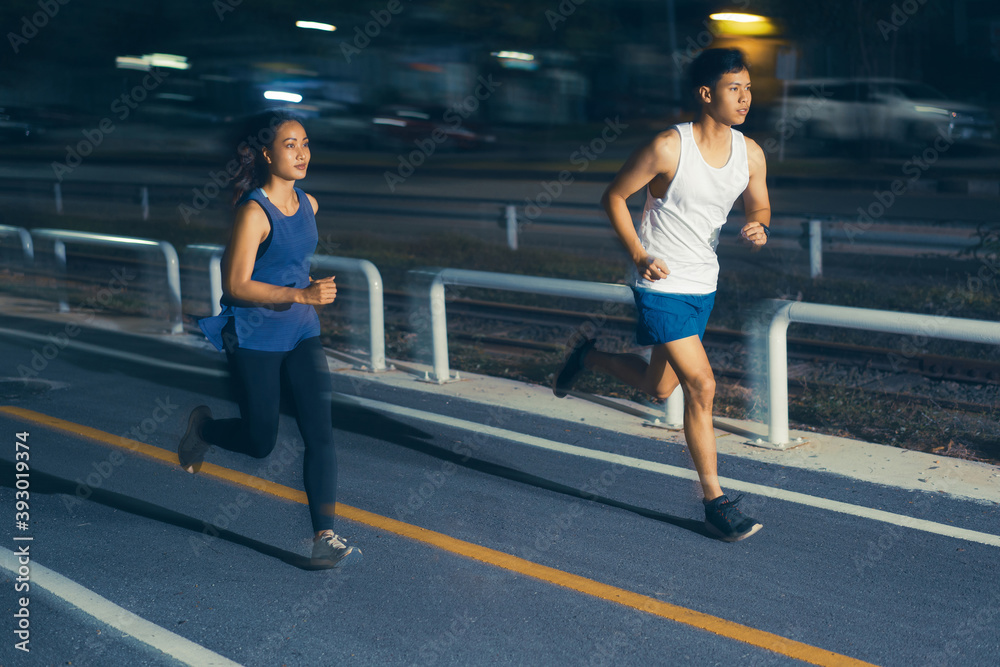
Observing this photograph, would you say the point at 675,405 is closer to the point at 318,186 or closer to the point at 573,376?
the point at 573,376

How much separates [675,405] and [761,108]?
734 inches

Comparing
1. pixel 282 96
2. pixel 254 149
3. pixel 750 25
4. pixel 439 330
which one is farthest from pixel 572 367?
pixel 282 96

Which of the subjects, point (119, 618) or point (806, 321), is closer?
point (119, 618)

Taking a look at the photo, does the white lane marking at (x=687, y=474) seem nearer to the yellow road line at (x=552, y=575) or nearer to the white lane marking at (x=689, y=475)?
the white lane marking at (x=689, y=475)

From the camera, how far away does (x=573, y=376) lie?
530cm

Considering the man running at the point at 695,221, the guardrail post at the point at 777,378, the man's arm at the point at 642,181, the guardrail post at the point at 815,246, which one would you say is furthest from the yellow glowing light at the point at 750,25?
the man's arm at the point at 642,181

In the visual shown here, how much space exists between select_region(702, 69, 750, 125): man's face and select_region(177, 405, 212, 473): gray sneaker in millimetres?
2494

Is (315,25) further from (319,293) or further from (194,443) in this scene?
(319,293)

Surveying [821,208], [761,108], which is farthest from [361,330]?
[761,108]

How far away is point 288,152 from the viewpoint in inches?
146

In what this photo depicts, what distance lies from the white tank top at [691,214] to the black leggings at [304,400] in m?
1.42

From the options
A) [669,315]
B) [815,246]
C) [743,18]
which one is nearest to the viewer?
[669,315]

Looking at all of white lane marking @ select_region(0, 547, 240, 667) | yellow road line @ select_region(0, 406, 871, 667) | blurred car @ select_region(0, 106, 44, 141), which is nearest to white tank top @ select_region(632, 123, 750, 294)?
yellow road line @ select_region(0, 406, 871, 667)

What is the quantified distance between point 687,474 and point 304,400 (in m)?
2.14
